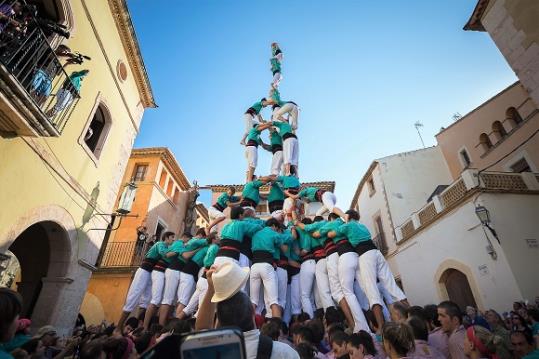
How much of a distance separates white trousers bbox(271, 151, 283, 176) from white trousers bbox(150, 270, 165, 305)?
17.1ft

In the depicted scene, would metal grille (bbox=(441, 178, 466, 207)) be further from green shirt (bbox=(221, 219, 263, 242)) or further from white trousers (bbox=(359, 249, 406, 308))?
green shirt (bbox=(221, 219, 263, 242))

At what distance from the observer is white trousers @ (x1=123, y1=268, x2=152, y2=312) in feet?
22.4

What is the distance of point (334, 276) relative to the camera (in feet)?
19.4

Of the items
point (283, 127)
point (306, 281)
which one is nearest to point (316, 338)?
point (306, 281)

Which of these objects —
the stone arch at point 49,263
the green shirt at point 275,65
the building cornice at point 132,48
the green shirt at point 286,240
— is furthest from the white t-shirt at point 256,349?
the building cornice at point 132,48

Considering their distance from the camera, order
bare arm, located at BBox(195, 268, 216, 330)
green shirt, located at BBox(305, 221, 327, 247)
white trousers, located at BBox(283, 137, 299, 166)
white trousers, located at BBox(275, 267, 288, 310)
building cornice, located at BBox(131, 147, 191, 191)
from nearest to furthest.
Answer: bare arm, located at BBox(195, 268, 216, 330) → white trousers, located at BBox(275, 267, 288, 310) → green shirt, located at BBox(305, 221, 327, 247) → white trousers, located at BBox(283, 137, 299, 166) → building cornice, located at BBox(131, 147, 191, 191)

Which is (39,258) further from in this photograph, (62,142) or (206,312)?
(206,312)

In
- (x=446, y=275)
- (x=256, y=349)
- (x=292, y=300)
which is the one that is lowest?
(x=256, y=349)

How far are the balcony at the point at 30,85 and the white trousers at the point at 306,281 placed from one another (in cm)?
671

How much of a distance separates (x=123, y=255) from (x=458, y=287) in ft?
57.5

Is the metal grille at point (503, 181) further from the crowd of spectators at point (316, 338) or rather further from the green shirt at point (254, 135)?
the crowd of spectators at point (316, 338)

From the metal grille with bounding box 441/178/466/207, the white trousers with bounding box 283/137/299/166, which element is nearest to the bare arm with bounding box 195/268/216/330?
the white trousers with bounding box 283/137/299/166

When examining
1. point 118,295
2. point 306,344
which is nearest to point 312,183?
point 118,295

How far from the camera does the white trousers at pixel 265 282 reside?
18.2ft
